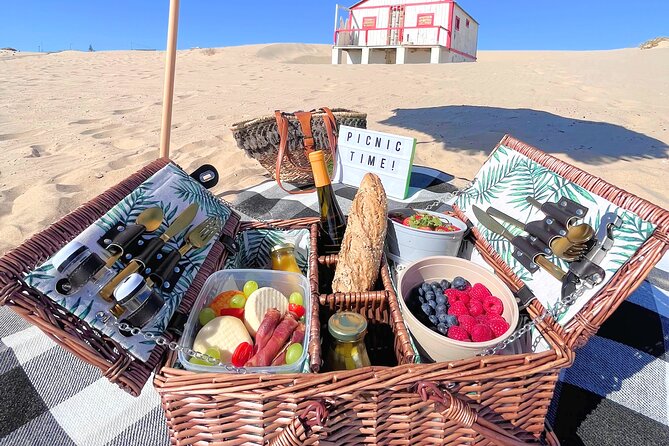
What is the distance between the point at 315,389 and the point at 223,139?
9.42ft

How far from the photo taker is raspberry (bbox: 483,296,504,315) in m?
0.77

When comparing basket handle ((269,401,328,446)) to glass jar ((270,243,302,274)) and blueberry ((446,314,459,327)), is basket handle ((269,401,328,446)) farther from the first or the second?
glass jar ((270,243,302,274))

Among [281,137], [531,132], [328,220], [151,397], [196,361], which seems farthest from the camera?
[531,132]

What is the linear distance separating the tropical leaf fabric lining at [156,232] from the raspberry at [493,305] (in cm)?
63

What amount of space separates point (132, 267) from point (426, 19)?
16.4 ft

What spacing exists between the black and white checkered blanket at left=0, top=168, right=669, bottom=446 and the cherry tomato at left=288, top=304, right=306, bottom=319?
1.18 ft

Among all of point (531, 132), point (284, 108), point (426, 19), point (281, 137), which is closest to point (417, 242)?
point (281, 137)

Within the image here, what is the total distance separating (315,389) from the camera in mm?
544

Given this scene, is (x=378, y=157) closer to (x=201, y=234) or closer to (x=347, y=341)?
(x=201, y=234)

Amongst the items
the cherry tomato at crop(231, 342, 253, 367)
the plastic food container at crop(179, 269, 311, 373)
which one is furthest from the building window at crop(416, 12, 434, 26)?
the cherry tomato at crop(231, 342, 253, 367)

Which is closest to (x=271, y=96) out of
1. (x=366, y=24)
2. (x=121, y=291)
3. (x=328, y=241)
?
(x=366, y=24)

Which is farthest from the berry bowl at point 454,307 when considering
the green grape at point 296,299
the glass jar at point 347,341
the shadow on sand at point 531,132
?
the shadow on sand at point 531,132

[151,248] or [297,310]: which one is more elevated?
[151,248]

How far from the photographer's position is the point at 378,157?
1.85 m
